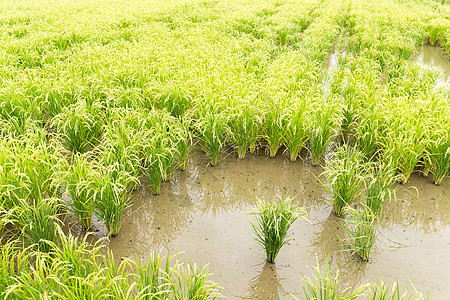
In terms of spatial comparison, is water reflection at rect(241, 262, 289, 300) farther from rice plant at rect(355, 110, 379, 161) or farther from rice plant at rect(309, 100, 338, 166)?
rice plant at rect(355, 110, 379, 161)

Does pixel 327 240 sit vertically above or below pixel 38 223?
below

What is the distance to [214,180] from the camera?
3.93 m

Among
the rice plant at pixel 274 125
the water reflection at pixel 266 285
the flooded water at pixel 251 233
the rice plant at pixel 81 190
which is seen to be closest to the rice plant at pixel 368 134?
the flooded water at pixel 251 233

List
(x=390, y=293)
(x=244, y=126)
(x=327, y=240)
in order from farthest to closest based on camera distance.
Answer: (x=244, y=126)
(x=327, y=240)
(x=390, y=293)

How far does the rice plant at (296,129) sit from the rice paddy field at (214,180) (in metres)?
0.03

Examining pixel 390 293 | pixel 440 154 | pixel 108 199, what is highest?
pixel 108 199

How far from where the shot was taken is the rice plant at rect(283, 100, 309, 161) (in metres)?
4.04

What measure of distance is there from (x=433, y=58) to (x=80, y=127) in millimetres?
9852

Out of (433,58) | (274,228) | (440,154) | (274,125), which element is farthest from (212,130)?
(433,58)

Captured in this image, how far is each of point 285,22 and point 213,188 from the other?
8.04 meters

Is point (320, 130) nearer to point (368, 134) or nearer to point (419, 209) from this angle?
point (368, 134)

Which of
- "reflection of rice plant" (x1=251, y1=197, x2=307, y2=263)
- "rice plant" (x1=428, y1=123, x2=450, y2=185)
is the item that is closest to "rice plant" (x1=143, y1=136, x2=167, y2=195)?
"reflection of rice plant" (x1=251, y1=197, x2=307, y2=263)

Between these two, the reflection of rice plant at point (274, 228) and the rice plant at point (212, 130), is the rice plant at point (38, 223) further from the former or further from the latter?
the rice plant at point (212, 130)

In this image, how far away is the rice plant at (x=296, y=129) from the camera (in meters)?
4.04
